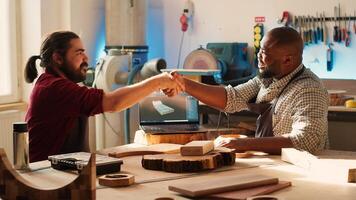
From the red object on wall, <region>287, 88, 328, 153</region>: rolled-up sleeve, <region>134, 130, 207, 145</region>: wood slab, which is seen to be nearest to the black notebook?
<region>134, 130, 207, 145</region>: wood slab

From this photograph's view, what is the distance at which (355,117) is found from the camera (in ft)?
12.0

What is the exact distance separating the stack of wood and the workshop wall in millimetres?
2243

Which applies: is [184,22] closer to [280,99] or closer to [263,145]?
[280,99]

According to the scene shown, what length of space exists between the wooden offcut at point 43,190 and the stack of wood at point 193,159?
0.53 meters

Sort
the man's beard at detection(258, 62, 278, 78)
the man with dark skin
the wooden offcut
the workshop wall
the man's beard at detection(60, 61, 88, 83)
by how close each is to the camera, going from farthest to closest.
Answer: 1. the workshop wall
2. the man's beard at detection(258, 62, 278, 78)
3. the man's beard at detection(60, 61, 88, 83)
4. the man with dark skin
5. the wooden offcut

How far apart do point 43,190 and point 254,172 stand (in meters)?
0.79

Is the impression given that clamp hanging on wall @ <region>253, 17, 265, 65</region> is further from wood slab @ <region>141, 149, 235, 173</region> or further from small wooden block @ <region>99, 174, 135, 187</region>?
small wooden block @ <region>99, 174, 135, 187</region>

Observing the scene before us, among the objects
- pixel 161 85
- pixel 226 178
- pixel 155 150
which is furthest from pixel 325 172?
pixel 161 85

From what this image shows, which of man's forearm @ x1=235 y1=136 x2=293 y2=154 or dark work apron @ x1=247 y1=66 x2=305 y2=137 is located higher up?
dark work apron @ x1=247 y1=66 x2=305 y2=137

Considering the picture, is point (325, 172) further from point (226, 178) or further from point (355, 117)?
point (355, 117)

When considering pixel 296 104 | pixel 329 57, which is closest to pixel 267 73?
pixel 296 104

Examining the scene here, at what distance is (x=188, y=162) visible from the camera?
6.91 ft

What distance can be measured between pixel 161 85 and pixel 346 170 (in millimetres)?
1140

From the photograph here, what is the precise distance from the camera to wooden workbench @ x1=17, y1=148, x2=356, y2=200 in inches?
70.0
